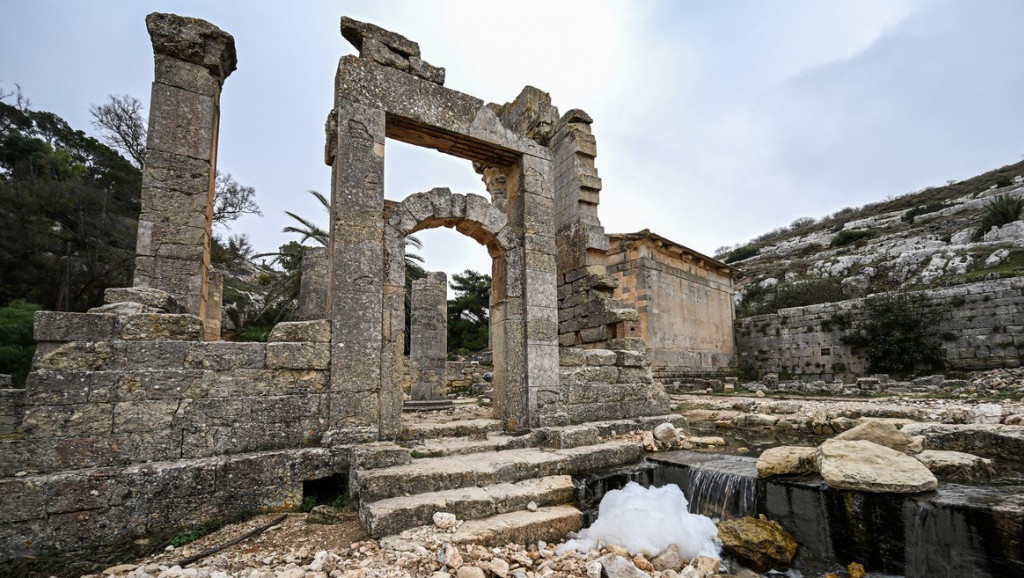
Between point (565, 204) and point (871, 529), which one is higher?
point (565, 204)

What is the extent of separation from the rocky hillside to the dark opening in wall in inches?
741

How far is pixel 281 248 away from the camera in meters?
18.1

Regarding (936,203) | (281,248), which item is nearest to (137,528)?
(281,248)

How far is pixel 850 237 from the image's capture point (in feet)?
108

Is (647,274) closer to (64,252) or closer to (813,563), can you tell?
(813,563)

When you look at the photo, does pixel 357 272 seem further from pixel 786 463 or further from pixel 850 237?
pixel 850 237

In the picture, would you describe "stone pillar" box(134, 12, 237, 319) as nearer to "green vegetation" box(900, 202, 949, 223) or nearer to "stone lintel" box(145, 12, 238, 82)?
"stone lintel" box(145, 12, 238, 82)

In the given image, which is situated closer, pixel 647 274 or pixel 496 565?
pixel 496 565

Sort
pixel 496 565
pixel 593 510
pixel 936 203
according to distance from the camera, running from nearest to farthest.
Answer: pixel 496 565 < pixel 593 510 < pixel 936 203

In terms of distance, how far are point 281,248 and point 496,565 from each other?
707 inches

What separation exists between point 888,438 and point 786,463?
130cm

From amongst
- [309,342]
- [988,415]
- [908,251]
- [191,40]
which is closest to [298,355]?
[309,342]

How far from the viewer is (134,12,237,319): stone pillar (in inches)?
229

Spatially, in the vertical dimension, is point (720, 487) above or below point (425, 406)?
below
